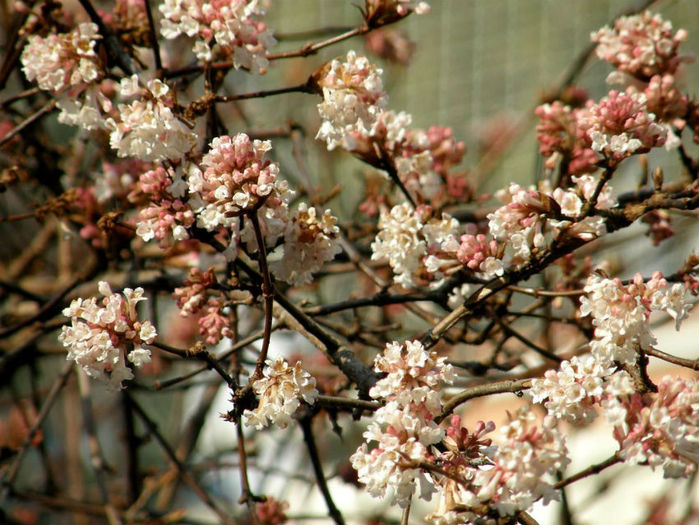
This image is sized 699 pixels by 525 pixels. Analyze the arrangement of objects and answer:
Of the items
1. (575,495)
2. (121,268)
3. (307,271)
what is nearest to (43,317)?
(121,268)

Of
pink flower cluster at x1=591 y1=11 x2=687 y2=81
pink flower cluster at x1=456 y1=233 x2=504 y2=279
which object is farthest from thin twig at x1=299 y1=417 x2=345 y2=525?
pink flower cluster at x1=591 y1=11 x2=687 y2=81

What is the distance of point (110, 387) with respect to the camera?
135 cm

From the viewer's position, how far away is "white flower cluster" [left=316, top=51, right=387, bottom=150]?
1477mm

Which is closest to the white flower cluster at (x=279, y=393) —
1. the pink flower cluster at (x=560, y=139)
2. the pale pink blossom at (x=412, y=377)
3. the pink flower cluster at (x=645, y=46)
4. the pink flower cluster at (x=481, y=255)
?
the pale pink blossom at (x=412, y=377)

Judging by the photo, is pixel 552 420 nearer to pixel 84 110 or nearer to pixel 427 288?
pixel 427 288

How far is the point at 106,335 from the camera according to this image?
50.8 inches

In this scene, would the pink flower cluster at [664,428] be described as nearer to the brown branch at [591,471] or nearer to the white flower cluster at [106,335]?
the brown branch at [591,471]

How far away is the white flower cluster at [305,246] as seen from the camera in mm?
1509

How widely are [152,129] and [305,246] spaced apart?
1.14ft

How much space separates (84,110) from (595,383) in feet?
3.48

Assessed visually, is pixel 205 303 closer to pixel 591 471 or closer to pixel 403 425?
pixel 403 425

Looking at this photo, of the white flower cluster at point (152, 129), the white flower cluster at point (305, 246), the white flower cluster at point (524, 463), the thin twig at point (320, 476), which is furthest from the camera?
the thin twig at point (320, 476)

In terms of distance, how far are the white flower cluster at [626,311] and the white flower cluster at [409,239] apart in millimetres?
379

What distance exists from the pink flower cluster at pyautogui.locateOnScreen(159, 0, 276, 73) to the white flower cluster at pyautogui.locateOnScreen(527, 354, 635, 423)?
2.63ft
